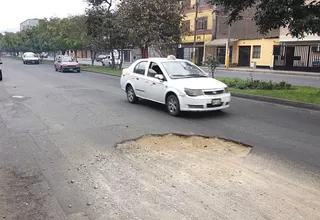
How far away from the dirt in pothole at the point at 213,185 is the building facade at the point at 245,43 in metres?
33.3

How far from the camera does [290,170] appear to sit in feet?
17.1

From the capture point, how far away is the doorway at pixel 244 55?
41500mm

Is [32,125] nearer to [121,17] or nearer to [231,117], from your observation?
[231,117]

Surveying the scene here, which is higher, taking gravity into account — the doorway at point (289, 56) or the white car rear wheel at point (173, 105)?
the doorway at point (289, 56)

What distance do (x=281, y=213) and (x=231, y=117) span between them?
5531mm

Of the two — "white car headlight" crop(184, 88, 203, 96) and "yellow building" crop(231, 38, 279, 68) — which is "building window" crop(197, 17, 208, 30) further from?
"white car headlight" crop(184, 88, 203, 96)

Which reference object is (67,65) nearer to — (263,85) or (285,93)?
(263,85)

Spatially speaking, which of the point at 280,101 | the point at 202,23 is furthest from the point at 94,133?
the point at 202,23

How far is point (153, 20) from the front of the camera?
76.1ft

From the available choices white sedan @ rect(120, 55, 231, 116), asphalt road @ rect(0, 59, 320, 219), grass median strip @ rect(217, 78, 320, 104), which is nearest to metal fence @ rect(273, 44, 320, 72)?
grass median strip @ rect(217, 78, 320, 104)

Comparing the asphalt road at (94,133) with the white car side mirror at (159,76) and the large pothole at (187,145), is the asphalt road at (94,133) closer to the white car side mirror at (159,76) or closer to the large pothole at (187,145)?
the large pothole at (187,145)

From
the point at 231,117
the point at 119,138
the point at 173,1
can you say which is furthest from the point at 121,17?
the point at 119,138

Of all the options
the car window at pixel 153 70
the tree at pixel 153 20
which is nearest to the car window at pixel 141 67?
the car window at pixel 153 70

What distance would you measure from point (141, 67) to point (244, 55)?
33608 mm
